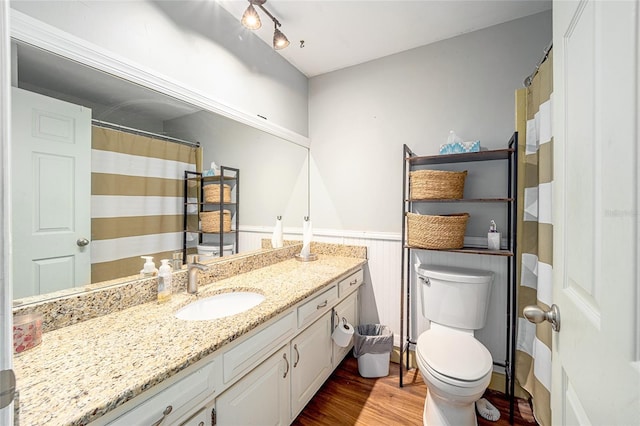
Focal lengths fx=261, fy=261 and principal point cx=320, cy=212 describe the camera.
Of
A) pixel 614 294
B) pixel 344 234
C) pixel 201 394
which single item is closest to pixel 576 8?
pixel 614 294

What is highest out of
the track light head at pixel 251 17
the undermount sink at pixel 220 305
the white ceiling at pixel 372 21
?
the white ceiling at pixel 372 21

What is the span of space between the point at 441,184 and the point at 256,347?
147cm

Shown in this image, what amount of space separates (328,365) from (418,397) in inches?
24.6

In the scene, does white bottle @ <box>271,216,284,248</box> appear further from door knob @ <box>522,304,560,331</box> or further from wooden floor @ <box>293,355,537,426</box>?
door knob @ <box>522,304,560,331</box>

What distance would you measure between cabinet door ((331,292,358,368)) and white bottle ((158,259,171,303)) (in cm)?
104

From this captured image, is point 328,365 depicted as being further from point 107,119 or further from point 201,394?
point 107,119

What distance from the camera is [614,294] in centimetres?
42

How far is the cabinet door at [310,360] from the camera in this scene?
54.5 inches

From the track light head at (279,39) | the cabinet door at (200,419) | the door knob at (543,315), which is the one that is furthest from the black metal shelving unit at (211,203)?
the door knob at (543,315)

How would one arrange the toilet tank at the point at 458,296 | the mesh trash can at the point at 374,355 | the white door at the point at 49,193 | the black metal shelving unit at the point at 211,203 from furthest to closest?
Answer: 1. the mesh trash can at the point at 374,355
2. the toilet tank at the point at 458,296
3. the black metal shelving unit at the point at 211,203
4. the white door at the point at 49,193

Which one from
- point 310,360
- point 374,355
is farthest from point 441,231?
point 310,360

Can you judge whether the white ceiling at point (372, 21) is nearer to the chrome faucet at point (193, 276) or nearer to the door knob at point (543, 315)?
the chrome faucet at point (193, 276)

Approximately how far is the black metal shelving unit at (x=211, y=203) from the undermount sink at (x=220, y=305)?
11.3 inches

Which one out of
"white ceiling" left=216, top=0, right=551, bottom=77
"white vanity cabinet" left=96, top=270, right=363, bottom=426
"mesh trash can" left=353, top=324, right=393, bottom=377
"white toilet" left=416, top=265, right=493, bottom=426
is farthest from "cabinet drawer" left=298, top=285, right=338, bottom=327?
"white ceiling" left=216, top=0, right=551, bottom=77
